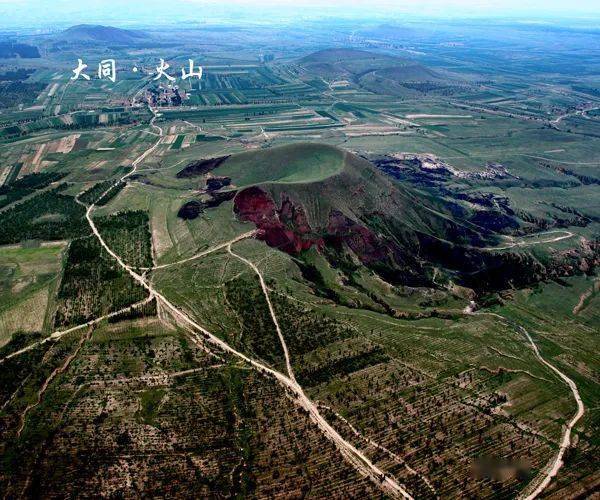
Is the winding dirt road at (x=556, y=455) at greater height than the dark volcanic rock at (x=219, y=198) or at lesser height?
lesser

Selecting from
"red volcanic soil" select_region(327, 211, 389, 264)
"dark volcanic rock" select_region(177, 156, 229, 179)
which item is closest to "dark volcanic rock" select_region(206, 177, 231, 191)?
"dark volcanic rock" select_region(177, 156, 229, 179)

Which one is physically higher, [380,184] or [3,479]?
[380,184]

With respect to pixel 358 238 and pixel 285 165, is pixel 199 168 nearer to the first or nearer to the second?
pixel 285 165

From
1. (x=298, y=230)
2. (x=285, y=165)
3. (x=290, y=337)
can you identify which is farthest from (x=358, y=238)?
(x=290, y=337)

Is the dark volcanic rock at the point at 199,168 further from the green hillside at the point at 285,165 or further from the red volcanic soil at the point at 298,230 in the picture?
the red volcanic soil at the point at 298,230

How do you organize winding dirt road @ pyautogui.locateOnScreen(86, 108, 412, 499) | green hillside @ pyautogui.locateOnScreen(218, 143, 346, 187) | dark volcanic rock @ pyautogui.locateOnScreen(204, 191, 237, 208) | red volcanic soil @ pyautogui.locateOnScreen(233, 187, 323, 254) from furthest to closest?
green hillside @ pyautogui.locateOnScreen(218, 143, 346, 187) < dark volcanic rock @ pyautogui.locateOnScreen(204, 191, 237, 208) < red volcanic soil @ pyautogui.locateOnScreen(233, 187, 323, 254) < winding dirt road @ pyautogui.locateOnScreen(86, 108, 412, 499)

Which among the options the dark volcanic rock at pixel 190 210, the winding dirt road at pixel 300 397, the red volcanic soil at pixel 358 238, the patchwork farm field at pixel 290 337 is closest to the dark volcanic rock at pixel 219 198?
the patchwork farm field at pixel 290 337

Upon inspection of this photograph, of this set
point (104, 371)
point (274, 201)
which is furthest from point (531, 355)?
point (104, 371)

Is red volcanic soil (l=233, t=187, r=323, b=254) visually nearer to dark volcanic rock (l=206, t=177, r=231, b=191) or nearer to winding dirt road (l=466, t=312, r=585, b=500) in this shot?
dark volcanic rock (l=206, t=177, r=231, b=191)

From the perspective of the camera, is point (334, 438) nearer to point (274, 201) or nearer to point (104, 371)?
point (104, 371)

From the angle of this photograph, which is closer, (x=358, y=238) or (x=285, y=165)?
(x=358, y=238)

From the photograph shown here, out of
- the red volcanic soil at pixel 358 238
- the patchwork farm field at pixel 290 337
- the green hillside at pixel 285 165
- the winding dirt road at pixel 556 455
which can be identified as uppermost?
the green hillside at pixel 285 165
